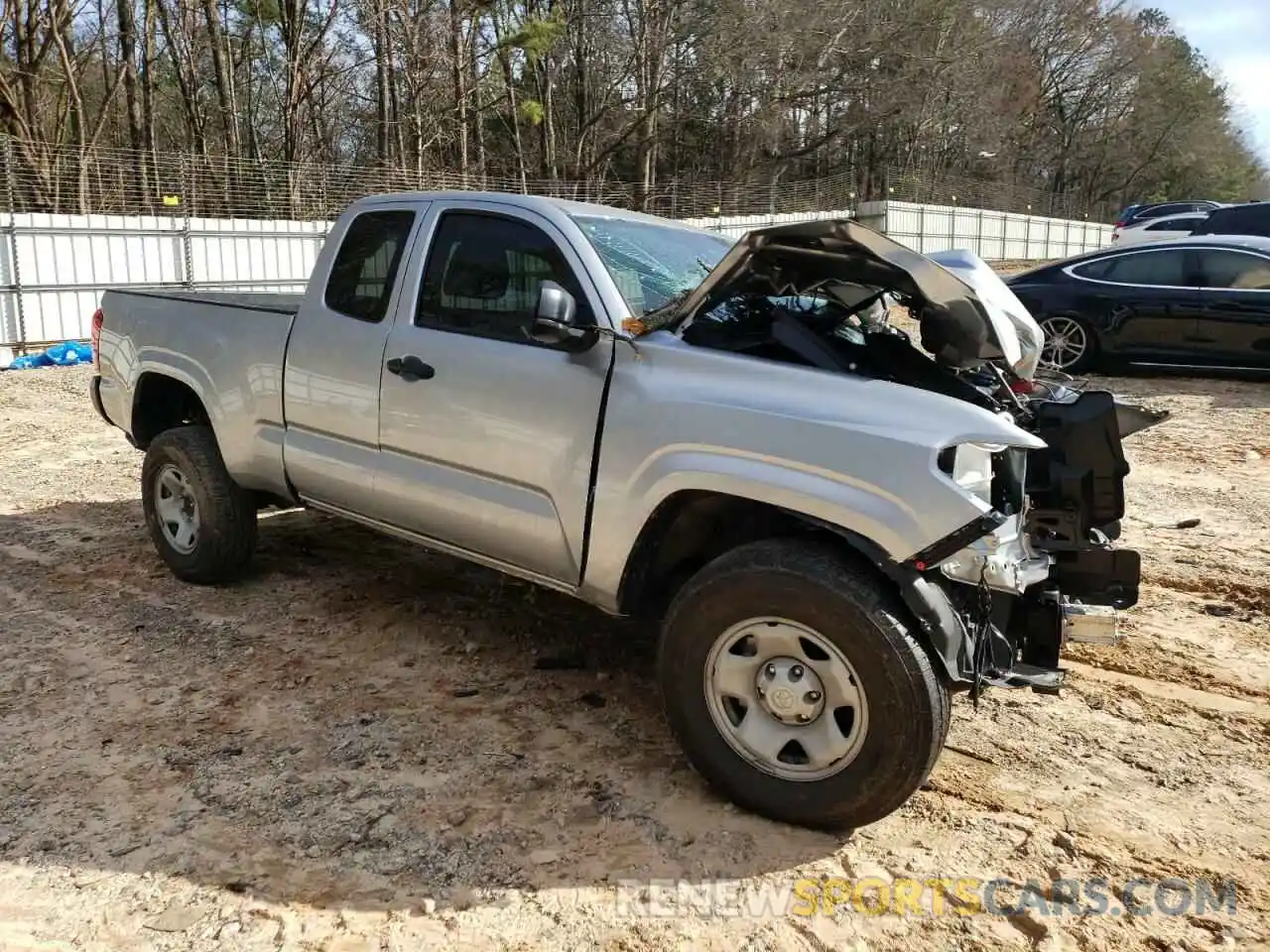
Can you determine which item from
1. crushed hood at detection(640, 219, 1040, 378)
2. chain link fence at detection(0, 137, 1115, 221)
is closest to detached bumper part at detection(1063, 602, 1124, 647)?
crushed hood at detection(640, 219, 1040, 378)

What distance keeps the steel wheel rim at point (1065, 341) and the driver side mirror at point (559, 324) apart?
8.79 meters

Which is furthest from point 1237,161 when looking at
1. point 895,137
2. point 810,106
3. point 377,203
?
point 377,203

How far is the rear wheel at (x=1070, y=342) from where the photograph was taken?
10.9m

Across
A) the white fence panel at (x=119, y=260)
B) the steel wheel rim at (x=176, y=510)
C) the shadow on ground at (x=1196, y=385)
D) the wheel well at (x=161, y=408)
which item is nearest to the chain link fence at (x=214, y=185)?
the white fence panel at (x=119, y=260)

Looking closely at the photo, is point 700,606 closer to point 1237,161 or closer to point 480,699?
point 480,699

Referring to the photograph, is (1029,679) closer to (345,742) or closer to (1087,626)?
(1087,626)

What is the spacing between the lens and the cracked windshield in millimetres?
3744

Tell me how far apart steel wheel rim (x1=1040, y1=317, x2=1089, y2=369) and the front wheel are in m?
8.99

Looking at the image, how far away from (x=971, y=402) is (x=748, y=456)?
2.55 feet

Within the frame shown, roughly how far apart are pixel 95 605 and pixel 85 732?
1.46 meters

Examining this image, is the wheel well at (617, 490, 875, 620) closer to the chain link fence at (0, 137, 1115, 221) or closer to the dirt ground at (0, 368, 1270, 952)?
the dirt ground at (0, 368, 1270, 952)

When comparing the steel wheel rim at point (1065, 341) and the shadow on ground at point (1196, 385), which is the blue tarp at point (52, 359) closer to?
the steel wheel rim at point (1065, 341)

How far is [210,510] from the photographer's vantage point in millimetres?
4965

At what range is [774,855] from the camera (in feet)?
9.76
